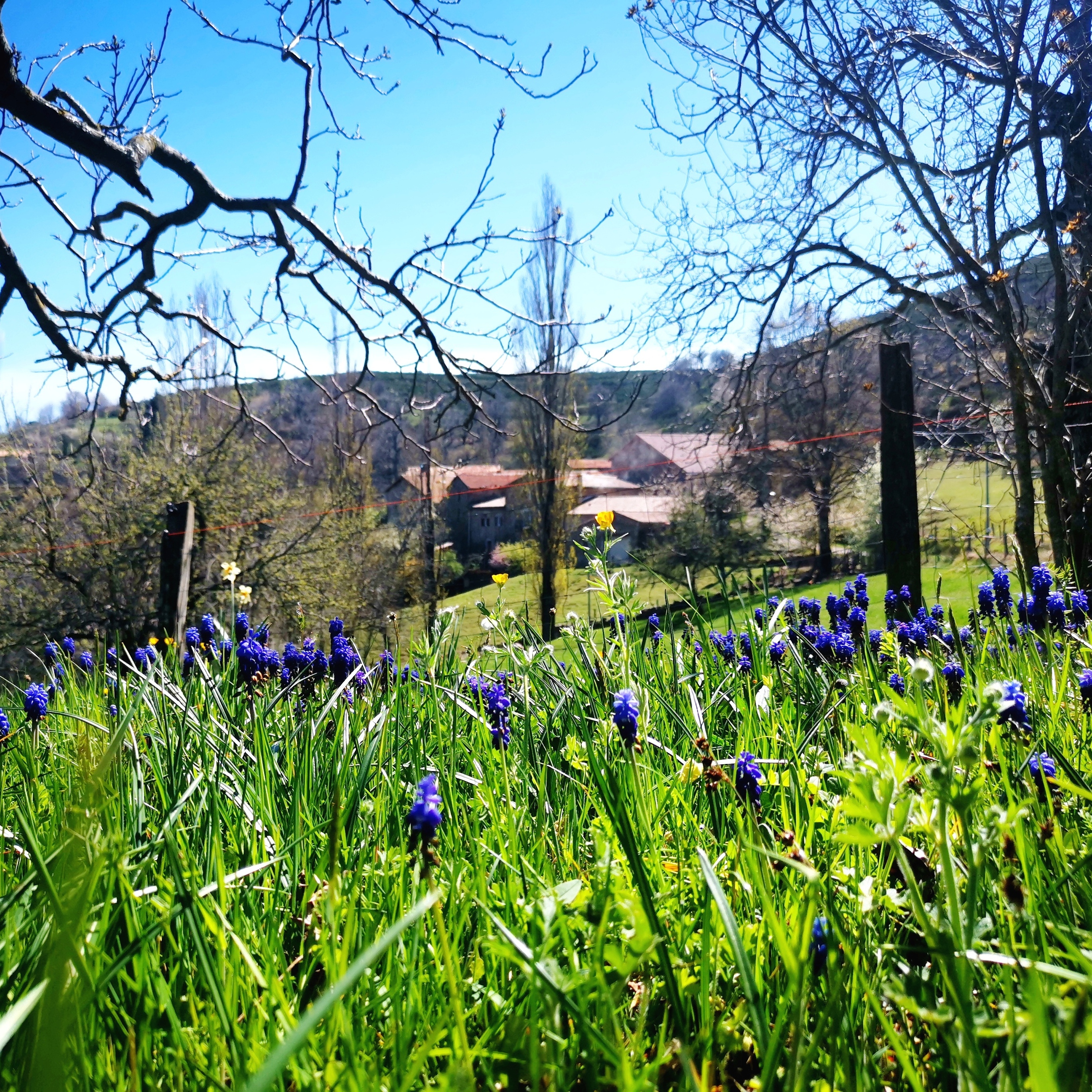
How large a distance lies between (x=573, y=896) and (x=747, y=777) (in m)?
0.35

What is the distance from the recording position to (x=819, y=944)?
92 cm

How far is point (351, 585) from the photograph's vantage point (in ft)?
57.3

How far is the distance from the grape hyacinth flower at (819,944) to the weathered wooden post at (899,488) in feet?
13.9

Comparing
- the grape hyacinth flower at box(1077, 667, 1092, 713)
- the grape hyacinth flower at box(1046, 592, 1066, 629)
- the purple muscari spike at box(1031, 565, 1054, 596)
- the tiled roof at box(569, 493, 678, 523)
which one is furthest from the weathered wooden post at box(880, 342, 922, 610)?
the tiled roof at box(569, 493, 678, 523)

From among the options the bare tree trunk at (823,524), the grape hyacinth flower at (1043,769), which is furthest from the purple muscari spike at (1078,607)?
the bare tree trunk at (823,524)

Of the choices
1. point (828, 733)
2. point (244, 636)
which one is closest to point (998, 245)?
point (828, 733)

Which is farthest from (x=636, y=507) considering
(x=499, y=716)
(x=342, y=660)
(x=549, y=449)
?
(x=499, y=716)

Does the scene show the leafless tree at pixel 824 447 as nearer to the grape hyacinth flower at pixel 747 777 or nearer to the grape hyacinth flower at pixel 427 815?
the grape hyacinth flower at pixel 747 777

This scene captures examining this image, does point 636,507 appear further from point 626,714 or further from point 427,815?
point 427,815

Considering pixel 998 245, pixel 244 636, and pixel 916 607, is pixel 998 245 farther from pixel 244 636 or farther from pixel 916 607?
pixel 244 636

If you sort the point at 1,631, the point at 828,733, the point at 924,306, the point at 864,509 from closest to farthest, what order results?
the point at 828,733, the point at 924,306, the point at 1,631, the point at 864,509

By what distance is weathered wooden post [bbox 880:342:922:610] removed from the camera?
16.4ft

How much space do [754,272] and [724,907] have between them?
8092 millimetres

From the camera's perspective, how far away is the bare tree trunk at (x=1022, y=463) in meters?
4.77
